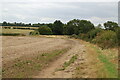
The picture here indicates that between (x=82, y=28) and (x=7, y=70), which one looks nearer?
(x=7, y=70)

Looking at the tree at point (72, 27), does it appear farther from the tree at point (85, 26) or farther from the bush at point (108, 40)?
the bush at point (108, 40)

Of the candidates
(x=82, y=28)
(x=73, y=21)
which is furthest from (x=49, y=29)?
(x=82, y=28)

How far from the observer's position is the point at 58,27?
103625 millimetres

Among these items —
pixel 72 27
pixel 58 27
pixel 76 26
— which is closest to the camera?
pixel 76 26

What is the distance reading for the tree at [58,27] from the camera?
102775 millimetres

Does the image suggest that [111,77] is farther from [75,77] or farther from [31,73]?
[31,73]

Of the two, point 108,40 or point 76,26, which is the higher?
point 76,26

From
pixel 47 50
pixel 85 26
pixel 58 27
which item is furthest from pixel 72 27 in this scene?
pixel 47 50

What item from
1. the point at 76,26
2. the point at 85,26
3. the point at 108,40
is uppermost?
the point at 76,26

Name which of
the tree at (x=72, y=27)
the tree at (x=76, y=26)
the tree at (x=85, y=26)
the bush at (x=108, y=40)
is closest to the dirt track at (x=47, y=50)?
the bush at (x=108, y=40)

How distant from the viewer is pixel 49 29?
3959 inches

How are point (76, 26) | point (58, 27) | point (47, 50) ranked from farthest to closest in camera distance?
point (58, 27) → point (76, 26) → point (47, 50)

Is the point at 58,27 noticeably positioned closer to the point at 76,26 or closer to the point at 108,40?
the point at 76,26

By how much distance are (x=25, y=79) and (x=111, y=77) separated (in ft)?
13.5
